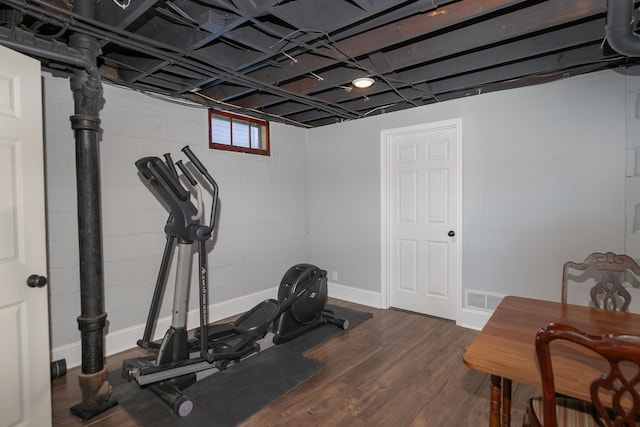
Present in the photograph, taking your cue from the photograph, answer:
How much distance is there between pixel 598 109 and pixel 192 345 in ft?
12.9

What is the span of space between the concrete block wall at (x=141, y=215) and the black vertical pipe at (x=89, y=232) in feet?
2.32

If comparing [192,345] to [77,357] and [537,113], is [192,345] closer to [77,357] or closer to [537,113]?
[77,357]

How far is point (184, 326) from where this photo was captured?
2.49m

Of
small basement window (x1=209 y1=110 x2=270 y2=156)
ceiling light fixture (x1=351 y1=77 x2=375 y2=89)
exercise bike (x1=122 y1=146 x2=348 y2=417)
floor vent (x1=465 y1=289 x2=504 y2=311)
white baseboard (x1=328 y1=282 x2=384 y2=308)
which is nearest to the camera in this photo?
exercise bike (x1=122 y1=146 x2=348 y2=417)

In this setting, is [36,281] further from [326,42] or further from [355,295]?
[355,295]

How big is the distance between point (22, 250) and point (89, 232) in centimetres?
40

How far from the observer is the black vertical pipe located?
6.93ft

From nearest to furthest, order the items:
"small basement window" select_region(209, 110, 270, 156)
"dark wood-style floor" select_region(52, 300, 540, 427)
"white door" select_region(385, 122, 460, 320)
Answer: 1. "dark wood-style floor" select_region(52, 300, 540, 427)
2. "white door" select_region(385, 122, 460, 320)
3. "small basement window" select_region(209, 110, 270, 156)

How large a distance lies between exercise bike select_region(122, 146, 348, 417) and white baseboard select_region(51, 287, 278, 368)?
43 centimetres

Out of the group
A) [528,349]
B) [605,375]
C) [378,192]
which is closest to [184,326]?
[528,349]

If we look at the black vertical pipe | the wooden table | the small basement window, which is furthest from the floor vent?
the black vertical pipe

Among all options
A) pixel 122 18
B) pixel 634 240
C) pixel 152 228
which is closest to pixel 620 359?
pixel 634 240

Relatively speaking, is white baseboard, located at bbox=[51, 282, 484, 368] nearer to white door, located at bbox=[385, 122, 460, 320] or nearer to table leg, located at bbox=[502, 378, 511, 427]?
white door, located at bbox=[385, 122, 460, 320]

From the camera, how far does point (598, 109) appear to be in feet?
8.95
